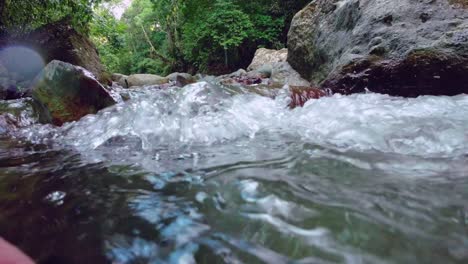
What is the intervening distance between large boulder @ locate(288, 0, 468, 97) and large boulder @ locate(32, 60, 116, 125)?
2835mm

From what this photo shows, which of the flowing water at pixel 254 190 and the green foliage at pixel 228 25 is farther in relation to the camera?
the green foliage at pixel 228 25

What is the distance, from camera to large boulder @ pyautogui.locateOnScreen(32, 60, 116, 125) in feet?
11.4

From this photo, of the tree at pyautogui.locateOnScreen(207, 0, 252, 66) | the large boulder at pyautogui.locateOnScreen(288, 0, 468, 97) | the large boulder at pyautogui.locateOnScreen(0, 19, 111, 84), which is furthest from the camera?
the tree at pyautogui.locateOnScreen(207, 0, 252, 66)

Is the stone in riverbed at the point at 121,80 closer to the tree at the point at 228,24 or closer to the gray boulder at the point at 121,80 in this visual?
the gray boulder at the point at 121,80

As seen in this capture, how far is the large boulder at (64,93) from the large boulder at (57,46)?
3.63m

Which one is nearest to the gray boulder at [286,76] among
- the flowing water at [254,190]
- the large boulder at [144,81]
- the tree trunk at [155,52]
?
the flowing water at [254,190]

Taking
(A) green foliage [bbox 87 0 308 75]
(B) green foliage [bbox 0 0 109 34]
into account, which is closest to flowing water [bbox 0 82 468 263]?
(B) green foliage [bbox 0 0 109 34]

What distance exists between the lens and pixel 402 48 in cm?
324

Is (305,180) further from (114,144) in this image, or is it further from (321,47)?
(321,47)

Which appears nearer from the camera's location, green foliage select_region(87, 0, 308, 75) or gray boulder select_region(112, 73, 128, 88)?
gray boulder select_region(112, 73, 128, 88)

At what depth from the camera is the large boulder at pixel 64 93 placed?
3.48 m

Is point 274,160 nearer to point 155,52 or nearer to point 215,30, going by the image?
point 215,30

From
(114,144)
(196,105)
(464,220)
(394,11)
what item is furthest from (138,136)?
(394,11)

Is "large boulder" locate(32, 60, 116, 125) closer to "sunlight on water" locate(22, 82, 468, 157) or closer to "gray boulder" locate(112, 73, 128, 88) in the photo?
"sunlight on water" locate(22, 82, 468, 157)
